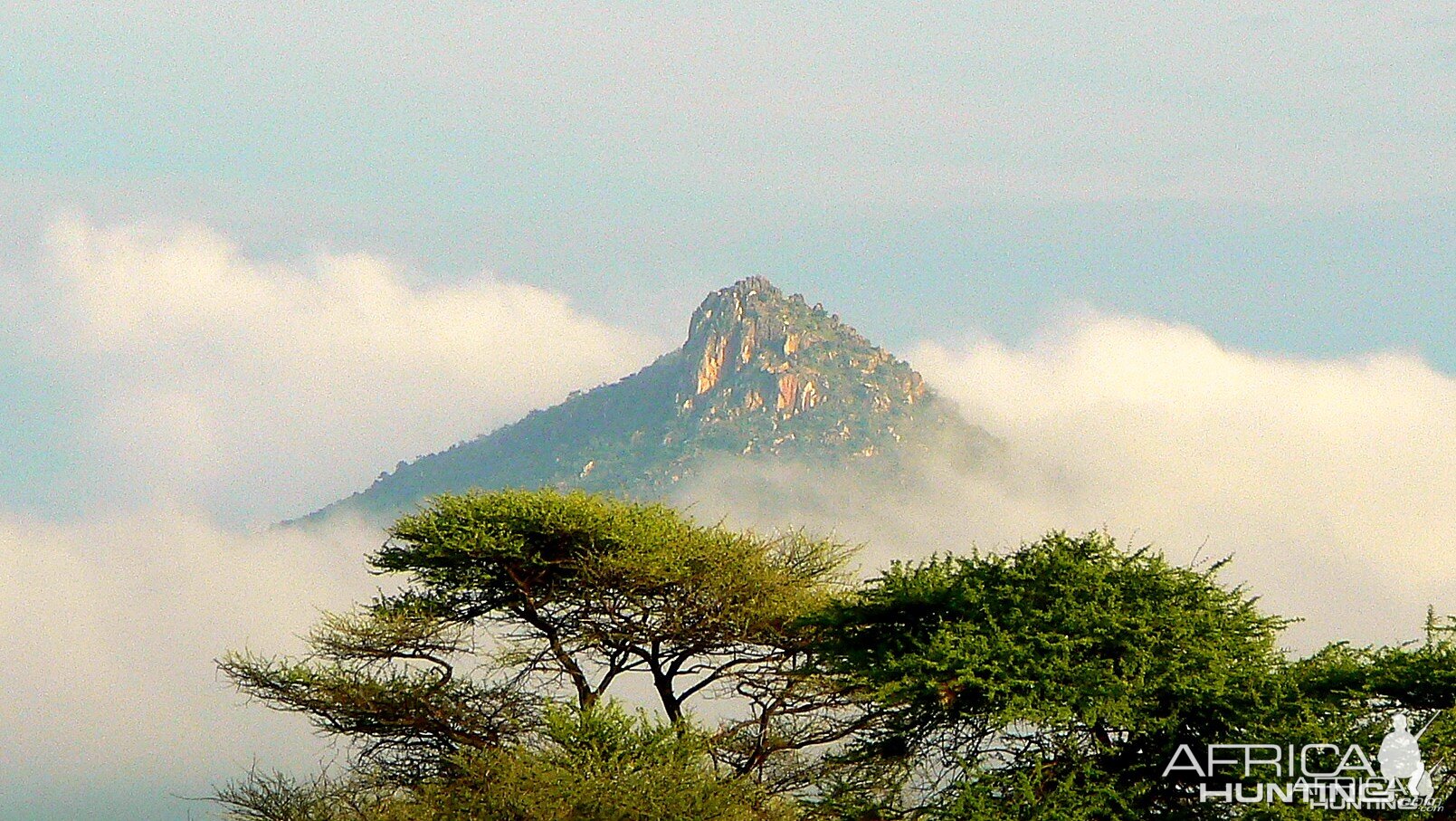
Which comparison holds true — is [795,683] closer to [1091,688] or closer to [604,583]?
[604,583]

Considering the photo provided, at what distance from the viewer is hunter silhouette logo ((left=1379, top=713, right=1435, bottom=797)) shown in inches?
901

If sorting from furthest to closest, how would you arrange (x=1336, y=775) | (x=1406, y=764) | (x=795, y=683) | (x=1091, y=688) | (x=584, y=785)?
(x=795, y=683) < (x=584, y=785) < (x=1091, y=688) < (x=1336, y=775) < (x=1406, y=764)

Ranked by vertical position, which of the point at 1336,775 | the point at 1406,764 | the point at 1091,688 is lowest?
the point at 1336,775

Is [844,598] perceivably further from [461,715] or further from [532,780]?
[461,715]

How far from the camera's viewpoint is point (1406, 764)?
22.9 meters

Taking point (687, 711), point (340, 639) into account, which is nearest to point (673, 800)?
point (687, 711)

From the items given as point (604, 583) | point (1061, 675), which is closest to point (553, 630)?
point (604, 583)

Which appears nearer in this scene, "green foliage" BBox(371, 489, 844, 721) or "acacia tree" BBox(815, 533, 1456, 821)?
"acacia tree" BBox(815, 533, 1456, 821)

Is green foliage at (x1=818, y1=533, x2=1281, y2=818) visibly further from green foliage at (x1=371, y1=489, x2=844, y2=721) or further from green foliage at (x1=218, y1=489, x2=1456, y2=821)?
green foliage at (x1=371, y1=489, x2=844, y2=721)

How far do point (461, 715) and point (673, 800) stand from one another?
8578 mm

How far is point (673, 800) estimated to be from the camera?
2727 cm

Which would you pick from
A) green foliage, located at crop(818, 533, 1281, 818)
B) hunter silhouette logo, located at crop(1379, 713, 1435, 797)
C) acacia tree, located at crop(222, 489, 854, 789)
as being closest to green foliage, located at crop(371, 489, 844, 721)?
acacia tree, located at crop(222, 489, 854, 789)

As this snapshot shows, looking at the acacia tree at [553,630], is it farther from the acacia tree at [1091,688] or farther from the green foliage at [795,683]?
the acacia tree at [1091,688]

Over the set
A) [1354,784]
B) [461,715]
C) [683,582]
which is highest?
[683,582]
